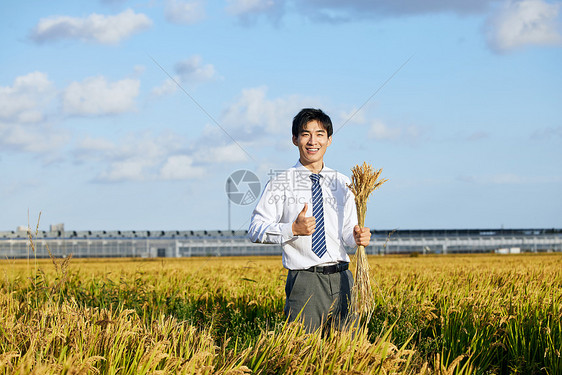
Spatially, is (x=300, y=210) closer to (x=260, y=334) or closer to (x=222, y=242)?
(x=260, y=334)

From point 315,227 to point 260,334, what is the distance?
0.96 metres

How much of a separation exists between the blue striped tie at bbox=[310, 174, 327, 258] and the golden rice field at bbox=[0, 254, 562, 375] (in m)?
0.63

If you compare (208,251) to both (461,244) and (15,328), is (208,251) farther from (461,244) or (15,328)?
(15,328)

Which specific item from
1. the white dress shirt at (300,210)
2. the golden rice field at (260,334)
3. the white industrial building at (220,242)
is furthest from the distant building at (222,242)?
the white dress shirt at (300,210)

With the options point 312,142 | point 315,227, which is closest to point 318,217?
point 315,227

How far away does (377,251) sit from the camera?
61844 millimetres

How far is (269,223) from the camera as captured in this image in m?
4.20

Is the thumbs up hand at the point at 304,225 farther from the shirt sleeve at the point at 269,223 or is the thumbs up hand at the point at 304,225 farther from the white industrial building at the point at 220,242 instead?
the white industrial building at the point at 220,242

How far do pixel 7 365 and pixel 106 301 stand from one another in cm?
487

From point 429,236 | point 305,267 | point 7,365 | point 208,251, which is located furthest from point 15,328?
point 429,236

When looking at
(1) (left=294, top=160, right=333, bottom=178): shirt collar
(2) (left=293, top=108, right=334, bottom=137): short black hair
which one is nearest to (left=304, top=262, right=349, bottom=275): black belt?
(1) (left=294, top=160, right=333, bottom=178): shirt collar

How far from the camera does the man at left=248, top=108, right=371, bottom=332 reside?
4148mm

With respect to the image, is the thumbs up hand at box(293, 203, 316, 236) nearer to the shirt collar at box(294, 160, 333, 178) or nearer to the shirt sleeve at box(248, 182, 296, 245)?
the shirt sleeve at box(248, 182, 296, 245)

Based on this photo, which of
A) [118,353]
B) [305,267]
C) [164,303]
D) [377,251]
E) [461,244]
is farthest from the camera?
[461,244]
